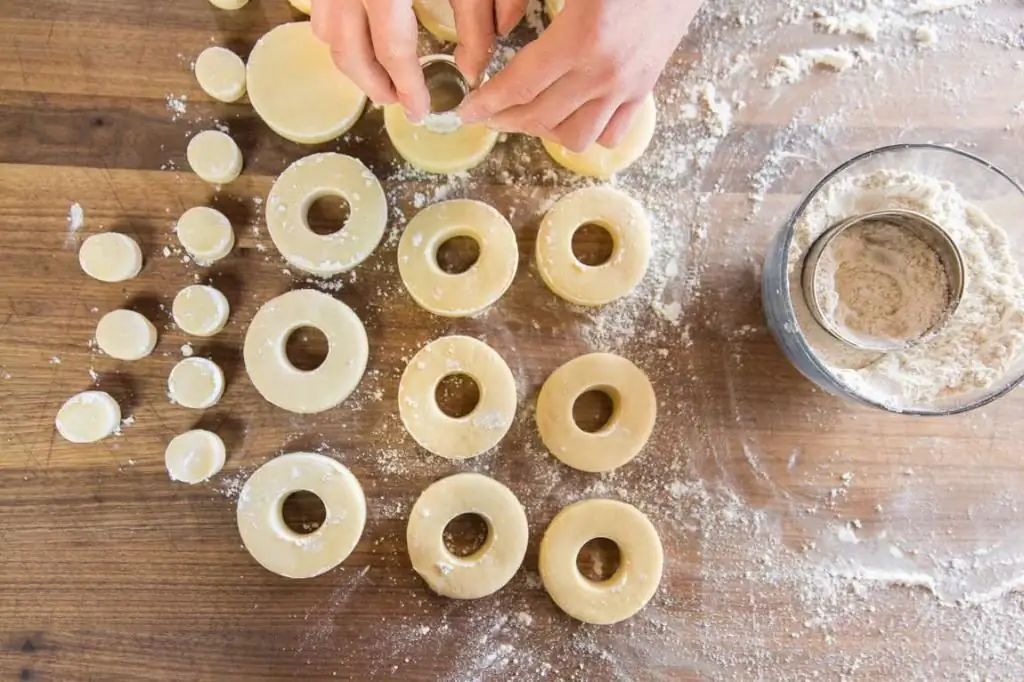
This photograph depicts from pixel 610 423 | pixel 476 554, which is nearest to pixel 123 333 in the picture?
pixel 476 554

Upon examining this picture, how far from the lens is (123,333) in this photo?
1.09 m

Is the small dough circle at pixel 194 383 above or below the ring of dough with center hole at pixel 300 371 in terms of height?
below

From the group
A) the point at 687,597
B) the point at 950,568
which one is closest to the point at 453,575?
the point at 687,597

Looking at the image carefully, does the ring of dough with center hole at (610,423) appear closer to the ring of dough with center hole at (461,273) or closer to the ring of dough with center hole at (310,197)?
the ring of dough with center hole at (461,273)

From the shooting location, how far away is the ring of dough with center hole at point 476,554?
1.07 meters

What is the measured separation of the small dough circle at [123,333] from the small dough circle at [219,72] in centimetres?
34

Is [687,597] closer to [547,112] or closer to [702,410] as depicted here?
[702,410]

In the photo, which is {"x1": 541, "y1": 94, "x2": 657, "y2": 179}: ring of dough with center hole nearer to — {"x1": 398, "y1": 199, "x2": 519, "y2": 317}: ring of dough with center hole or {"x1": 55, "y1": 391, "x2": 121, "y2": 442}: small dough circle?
{"x1": 398, "y1": 199, "x2": 519, "y2": 317}: ring of dough with center hole

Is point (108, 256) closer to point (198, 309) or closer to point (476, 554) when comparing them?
point (198, 309)

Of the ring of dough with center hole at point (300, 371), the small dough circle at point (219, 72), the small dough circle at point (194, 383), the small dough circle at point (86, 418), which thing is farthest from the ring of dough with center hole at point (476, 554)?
the small dough circle at point (219, 72)

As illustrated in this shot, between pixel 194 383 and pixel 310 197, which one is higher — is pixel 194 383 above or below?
below

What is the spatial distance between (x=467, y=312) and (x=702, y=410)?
0.36 metres

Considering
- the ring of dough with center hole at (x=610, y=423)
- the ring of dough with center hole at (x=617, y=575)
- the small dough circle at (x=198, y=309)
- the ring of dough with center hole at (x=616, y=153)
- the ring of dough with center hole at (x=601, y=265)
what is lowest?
the ring of dough with center hole at (x=617, y=575)

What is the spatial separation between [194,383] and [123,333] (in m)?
0.12
